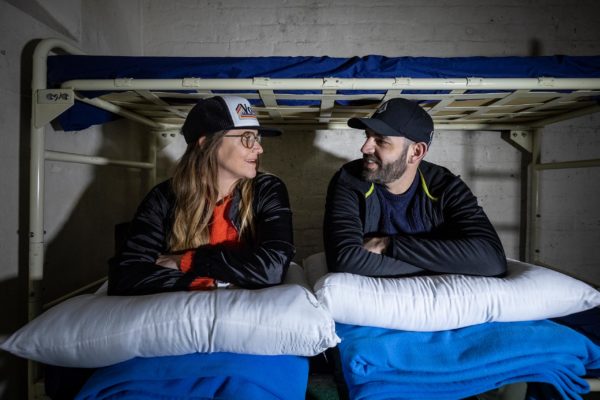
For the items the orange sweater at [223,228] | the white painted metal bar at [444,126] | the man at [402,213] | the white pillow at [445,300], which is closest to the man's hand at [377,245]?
the man at [402,213]

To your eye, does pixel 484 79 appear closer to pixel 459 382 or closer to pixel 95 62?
pixel 459 382

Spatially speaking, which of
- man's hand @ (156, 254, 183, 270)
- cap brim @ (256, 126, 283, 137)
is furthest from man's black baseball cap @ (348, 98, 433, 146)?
man's hand @ (156, 254, 183, 270)

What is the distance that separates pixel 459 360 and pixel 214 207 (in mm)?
959

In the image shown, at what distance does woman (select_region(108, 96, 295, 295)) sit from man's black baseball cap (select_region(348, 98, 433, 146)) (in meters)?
0.43

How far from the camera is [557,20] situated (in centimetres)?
203

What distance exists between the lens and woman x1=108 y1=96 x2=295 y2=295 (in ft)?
3.55

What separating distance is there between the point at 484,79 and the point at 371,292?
32.6 inches

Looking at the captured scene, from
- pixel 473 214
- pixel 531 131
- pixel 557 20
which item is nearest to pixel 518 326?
pixel 473 214

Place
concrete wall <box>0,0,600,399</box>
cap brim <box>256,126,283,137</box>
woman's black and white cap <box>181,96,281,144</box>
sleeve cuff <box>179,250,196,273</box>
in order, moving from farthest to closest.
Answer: concrete wall <box>0,0,600,399</box>
cap brim <box>256,126,283,137</box>
woman's black and white cap <box>181,96,281,144</box>
sleeve cuff <box>179,250,196,273</box>

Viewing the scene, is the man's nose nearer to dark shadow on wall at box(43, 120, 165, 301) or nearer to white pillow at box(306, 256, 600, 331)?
white pillow at box(306, 256, 600, 331)

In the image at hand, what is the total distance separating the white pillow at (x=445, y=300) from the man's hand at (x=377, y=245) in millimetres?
144

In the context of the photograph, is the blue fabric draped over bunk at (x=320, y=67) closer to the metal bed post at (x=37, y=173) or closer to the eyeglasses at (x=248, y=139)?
the metal bed post at (x=37, y=173)

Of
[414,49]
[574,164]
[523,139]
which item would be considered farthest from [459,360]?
[414,49]

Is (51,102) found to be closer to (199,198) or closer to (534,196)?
(199,198)
